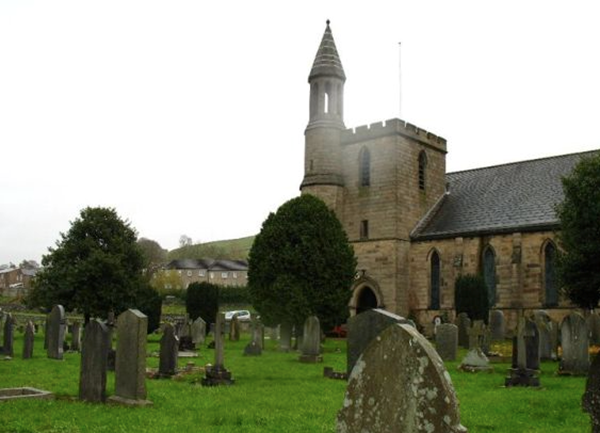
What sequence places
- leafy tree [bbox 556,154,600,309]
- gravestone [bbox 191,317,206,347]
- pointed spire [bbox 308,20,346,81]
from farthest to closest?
pointed spire [bbox 308,20,346,81] → gravestone [bbox 191,317,206,347] → leafy tree [bbox 556,154,600,309]

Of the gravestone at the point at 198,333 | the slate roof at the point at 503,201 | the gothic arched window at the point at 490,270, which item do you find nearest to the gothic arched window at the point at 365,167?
the slate roof at the point at 503,201

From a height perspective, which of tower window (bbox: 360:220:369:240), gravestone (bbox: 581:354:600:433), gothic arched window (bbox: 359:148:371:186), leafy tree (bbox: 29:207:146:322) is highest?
gothic arched window (bbox: 359:148:371:186)

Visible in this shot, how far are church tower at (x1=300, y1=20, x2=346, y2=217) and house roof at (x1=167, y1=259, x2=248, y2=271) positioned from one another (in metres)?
74.5

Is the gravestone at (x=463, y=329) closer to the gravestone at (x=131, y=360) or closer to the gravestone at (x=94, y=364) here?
the gravestone at (x=131, y=360)

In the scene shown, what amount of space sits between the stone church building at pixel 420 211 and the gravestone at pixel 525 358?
16.6 metres

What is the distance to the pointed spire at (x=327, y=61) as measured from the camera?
35.9m

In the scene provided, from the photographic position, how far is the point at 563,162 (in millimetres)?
34406

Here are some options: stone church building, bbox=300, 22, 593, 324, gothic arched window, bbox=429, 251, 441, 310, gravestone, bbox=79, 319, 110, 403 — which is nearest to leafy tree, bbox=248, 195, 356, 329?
stone church building, bbox=300, 22, 593, 324

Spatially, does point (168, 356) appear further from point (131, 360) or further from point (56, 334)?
point (56, 334)

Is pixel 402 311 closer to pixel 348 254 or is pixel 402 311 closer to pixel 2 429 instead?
pixel 348 254

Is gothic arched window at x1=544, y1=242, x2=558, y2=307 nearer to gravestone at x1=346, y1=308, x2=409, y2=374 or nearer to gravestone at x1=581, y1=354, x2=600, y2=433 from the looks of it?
gravestone at x1=346, y1=308, x2=409, y2=374

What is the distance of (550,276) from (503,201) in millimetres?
5084

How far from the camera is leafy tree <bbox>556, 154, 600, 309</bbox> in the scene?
23578mm

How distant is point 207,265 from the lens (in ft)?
361
